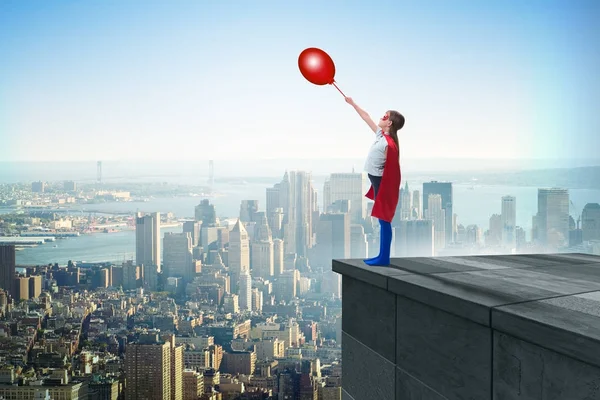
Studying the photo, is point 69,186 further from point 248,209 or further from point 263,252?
point 263,252

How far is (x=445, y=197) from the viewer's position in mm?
9383

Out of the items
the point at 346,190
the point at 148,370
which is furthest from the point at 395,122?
the point at 346,190

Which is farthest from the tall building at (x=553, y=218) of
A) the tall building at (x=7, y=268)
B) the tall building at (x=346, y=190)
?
the tall building at (x=7, y=268)

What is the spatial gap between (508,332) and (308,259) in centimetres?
979

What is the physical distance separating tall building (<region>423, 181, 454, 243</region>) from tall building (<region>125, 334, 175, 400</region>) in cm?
547

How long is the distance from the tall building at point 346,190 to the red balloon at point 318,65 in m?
7.47

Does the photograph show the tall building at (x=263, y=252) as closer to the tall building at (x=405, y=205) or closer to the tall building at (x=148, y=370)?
the tall building at (x=148, y=370)

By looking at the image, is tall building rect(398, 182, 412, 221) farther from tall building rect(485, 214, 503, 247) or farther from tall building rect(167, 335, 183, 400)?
tall building rect(167, 335, 183, 400)

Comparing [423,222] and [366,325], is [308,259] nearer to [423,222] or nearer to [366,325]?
[423,222]

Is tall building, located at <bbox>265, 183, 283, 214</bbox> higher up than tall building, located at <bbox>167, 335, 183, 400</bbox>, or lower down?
higher up

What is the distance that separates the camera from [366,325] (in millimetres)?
2412

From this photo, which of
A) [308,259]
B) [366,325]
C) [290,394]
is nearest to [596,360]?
[366,325]

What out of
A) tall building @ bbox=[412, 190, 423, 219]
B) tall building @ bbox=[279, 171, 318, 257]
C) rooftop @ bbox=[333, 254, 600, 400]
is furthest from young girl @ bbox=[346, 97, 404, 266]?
tall building @ bbox=[279, 171, 318, 257]

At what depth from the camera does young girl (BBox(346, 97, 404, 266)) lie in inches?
102
